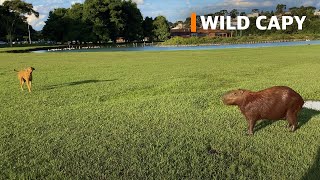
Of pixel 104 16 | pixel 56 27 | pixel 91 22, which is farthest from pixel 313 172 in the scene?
pixel 104 16

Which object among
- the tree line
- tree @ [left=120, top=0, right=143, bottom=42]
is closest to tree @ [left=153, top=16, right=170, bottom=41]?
tree @ [left=120, top=0, right=143, bottom=42]

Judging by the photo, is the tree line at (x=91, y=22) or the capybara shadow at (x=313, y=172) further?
the tree line at (x=91, y=22)

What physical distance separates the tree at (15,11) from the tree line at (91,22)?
960cm

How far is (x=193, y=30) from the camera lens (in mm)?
132500

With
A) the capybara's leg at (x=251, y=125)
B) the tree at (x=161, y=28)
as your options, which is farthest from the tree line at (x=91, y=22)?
the capybara's leg at (x=251, y=125)

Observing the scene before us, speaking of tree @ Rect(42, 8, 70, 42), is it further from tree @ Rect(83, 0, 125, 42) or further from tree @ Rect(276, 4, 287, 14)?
tree @ Rect(276, 4, 287, 14)

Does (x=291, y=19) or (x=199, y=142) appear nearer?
(x=199, y=142)

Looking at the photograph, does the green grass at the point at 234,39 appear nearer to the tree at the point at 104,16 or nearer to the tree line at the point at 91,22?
the tree line at the point at 91,22

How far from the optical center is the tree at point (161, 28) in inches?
4606

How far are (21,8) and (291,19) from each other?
8326 cm

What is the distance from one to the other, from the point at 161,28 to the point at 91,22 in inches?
1267

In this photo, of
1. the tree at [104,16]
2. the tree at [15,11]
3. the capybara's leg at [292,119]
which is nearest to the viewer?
the capybara's leg at [292,119]

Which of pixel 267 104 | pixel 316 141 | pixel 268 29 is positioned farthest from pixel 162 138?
pixel 268 29

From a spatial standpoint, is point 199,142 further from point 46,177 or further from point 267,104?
point 46,177
